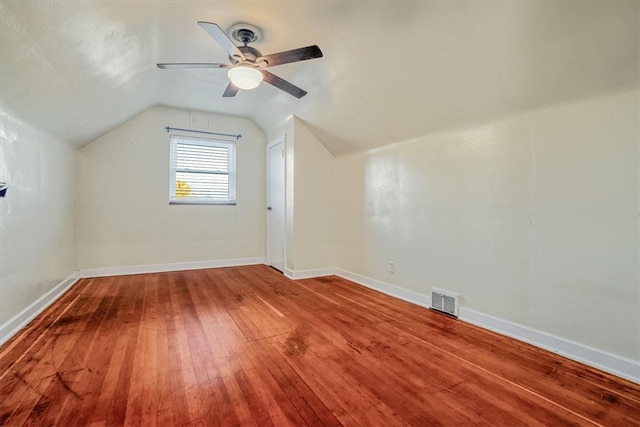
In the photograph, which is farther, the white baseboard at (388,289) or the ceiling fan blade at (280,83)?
the white baseboard at (388,289)

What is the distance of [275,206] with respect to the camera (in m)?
4.94

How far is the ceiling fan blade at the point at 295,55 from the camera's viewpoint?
6.83 feet

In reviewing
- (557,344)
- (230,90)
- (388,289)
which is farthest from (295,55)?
(557,344)

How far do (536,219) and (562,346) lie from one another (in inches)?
34.8

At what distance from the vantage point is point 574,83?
1.90 metres

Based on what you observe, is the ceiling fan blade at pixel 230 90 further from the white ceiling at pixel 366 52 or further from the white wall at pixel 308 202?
the white wall at pixel 308 202

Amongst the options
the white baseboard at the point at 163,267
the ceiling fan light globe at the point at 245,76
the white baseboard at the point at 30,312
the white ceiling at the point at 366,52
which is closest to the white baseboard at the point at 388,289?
the white ceiling at the point at 366,52

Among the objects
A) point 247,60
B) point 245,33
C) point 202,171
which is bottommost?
point 202,171

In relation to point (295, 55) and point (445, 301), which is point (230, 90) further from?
point (445, 301)

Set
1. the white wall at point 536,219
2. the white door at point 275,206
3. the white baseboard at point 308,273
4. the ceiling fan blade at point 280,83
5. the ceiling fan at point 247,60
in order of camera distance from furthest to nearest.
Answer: the white door at point 275,206
the white baseboard at point 308,273
the ceiling fan blade at point 280,83
the ceiling fan at point 247,60
the white wall at point 536,219

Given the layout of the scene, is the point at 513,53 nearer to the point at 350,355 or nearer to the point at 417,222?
the point at 417,222

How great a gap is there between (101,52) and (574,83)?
11.0 feet

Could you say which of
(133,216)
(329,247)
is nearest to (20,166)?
(133,216)

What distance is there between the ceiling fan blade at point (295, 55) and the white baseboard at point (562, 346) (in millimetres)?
2476
